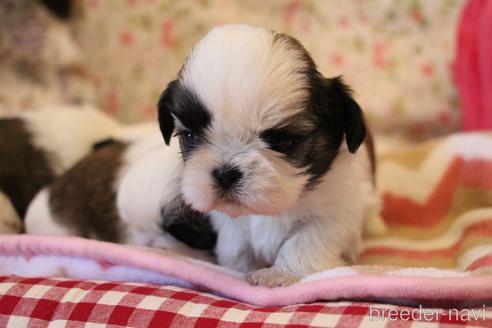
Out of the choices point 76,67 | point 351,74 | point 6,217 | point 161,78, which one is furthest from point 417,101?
point 6,217

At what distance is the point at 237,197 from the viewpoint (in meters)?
1.40

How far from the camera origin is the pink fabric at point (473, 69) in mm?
2666

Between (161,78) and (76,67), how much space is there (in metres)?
0.42

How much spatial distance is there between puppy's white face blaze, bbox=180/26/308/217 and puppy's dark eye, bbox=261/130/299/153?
15 mm

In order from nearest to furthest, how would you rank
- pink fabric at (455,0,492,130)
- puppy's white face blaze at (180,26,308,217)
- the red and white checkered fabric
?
the red and white checkered fabric → puppy's white face blaze at (180,26,308,217) → pink fabric at (455,0,492,130)

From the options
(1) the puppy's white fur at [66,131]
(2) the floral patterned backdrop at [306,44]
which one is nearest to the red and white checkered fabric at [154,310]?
(1) the puppy's white fur at [66,131]

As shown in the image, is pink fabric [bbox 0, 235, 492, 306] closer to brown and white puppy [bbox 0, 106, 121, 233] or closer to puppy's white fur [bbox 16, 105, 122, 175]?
brown and white puppy [bbox 0, 106, 121, 233]

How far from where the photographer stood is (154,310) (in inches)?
55.6

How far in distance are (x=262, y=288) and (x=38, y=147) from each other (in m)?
1.34

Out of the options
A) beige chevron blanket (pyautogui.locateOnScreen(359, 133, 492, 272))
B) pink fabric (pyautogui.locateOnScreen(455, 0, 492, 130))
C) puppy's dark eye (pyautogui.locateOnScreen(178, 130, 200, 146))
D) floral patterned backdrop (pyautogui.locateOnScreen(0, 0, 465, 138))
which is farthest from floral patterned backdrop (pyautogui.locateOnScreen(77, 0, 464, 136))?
puppy's dark eye (pyautogui.locateOnScreen(178, 130, 200, 146))

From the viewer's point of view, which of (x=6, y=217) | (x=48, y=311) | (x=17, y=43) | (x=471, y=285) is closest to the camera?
(x=471, y=285)

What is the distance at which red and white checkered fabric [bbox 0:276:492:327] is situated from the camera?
128 cm

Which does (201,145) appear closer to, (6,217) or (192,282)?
(192,282)

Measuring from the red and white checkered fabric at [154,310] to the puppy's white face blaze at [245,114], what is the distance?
23 cm
